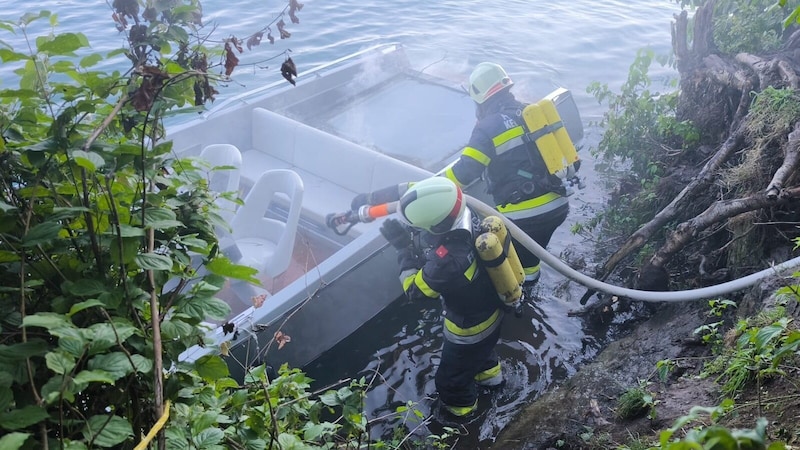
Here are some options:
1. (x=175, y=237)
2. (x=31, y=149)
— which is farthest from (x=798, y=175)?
(x=31, y=149)

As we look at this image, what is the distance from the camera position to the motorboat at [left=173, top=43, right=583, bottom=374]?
440 centimetres

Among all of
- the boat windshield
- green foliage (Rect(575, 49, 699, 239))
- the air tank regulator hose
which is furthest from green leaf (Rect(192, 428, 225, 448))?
the boat windshield

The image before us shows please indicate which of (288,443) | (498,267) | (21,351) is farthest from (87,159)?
(498,267)

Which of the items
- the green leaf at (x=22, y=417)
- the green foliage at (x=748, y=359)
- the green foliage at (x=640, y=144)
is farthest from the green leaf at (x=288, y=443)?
the green foliage at (x=640, y=144)

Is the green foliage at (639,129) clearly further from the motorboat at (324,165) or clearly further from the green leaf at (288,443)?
the green leaf at (288,443)

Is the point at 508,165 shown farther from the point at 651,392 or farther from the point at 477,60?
A: the point at 477,60

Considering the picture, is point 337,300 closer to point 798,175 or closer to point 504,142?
point 504,142

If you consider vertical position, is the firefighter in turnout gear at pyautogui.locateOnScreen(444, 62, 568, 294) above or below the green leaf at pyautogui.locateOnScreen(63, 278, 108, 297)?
below

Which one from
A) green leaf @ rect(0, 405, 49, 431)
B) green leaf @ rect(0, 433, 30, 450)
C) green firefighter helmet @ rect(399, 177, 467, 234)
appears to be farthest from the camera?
green firefighter helmet @ rect(399, 177, 467, 234)

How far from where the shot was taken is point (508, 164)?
4.91m

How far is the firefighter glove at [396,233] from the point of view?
409 centimetres

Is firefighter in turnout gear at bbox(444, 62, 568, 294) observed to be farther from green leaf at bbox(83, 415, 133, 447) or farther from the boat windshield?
green leaf at bbox(83, 415, 133, 447)

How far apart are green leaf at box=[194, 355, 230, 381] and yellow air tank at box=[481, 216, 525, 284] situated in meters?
2.47

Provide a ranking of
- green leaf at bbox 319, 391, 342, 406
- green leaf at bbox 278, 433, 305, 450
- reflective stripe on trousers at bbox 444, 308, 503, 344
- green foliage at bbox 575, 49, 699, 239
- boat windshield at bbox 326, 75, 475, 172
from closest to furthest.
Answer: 1. green leaf at bbox 278, 433, 305, 450
2. green leaf at bbox 319, 391, 342, 406
3. reflective stripe on trousers at bbox 444, 308, 503, 344
4. green foliage at bbox 575, 49, 699, 239
5. boat windshield at bbox 326, 75, 475, 172
